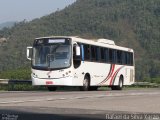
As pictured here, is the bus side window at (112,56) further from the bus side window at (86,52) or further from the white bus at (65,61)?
the bus side window at (86,52)

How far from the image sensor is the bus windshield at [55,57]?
28.3m

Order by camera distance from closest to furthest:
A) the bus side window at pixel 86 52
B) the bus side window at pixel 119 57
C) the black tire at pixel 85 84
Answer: the bus side window at pixel 86 52, the black tire at pixel 85 84, the bus side window at pixel 119 57

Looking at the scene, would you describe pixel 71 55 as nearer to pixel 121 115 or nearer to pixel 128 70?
pixel 128 70

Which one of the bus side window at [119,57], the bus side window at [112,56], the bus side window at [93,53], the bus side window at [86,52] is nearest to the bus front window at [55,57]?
the bus side window at [86,52]

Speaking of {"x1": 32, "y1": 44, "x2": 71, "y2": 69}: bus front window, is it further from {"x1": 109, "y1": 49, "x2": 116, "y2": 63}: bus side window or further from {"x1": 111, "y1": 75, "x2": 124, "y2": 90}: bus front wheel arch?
{"x1": 111, "y1": 75, "x2": 124, "y2": 90}: bus front wheel arch

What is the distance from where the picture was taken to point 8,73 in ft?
135

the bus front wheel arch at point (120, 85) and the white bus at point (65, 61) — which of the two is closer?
the white bus at point (65, 61)

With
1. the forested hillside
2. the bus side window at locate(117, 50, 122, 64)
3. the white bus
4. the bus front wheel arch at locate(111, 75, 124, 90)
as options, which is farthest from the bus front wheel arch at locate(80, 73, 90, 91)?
the forested hillside

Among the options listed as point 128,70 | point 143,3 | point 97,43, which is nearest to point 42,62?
point 97,43

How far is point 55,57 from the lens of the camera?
92.8 ft

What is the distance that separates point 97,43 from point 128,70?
20.9 feet

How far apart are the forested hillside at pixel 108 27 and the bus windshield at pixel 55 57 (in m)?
115

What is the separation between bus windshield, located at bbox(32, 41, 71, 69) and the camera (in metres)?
28.3

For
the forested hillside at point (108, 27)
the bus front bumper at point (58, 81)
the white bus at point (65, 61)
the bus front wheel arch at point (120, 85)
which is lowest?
the bus front wheel arch at point (120, 85)
